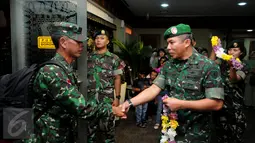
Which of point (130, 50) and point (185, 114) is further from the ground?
point (130, 50)

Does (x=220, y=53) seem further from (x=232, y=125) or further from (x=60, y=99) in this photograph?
(x=60, y=99)

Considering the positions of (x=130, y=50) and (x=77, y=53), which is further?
(x=130, y=50)

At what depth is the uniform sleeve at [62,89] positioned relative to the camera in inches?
58.3

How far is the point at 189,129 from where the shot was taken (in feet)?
5.84

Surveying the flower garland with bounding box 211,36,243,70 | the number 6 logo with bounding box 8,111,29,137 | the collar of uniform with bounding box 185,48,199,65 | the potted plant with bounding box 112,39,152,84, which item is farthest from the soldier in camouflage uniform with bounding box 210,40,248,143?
the potted plant with bounding box 112,39,152,84

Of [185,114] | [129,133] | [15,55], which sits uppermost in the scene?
[15,55]

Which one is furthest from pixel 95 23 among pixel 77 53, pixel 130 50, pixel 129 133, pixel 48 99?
pixel 48 99

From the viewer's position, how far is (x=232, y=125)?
2.72 m

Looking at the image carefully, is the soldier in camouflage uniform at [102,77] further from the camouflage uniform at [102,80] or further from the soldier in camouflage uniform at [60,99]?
the soldier in camouflage uniform at [60,99]

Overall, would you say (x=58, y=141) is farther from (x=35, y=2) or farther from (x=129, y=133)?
(x=129, y=133)

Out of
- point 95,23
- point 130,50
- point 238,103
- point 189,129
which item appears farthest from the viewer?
point 130,50

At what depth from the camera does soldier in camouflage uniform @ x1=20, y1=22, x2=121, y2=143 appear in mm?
1495

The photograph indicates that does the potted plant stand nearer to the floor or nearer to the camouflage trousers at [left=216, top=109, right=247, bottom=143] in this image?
the floor

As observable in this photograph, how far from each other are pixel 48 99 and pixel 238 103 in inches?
86.9
